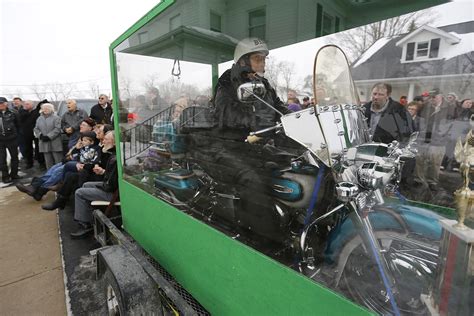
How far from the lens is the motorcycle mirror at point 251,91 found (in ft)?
4.91

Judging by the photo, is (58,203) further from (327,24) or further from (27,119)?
(27,119)

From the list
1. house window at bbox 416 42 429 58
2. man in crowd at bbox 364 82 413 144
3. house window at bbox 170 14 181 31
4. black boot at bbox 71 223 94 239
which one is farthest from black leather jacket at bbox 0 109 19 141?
house window at bbox 416 42 429 58

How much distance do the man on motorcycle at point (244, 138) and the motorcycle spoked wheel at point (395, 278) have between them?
410mm

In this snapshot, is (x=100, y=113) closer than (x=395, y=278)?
No

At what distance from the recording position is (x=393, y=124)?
1598 mm

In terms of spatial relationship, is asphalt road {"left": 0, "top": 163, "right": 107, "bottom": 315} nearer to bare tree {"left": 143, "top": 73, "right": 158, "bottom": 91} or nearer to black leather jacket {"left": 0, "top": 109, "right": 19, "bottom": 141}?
bare tree {"left": 143, "top": 73, "right": 158, "bottom": 91}

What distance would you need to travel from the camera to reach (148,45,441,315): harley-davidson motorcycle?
106 centimetres

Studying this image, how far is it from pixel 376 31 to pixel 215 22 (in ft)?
2.75

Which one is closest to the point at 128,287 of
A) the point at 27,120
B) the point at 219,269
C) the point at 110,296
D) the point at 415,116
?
the point at 110,296

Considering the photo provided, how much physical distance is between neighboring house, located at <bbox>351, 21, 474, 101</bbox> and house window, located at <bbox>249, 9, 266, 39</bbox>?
1.77 feet

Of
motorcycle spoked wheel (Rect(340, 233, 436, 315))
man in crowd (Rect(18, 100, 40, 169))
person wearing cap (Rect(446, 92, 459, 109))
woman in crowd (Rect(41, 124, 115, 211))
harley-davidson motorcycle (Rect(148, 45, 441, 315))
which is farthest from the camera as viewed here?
man in crowd (Rect(18, 100, 40, 169))

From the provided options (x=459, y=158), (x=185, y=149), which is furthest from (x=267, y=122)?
(x=459, y=158)

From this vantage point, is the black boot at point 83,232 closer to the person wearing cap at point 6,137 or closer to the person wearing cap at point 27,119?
the person wearing cap at point 6,137

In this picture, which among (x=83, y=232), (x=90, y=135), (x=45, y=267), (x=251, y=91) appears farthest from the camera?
(x=90, y=135)
